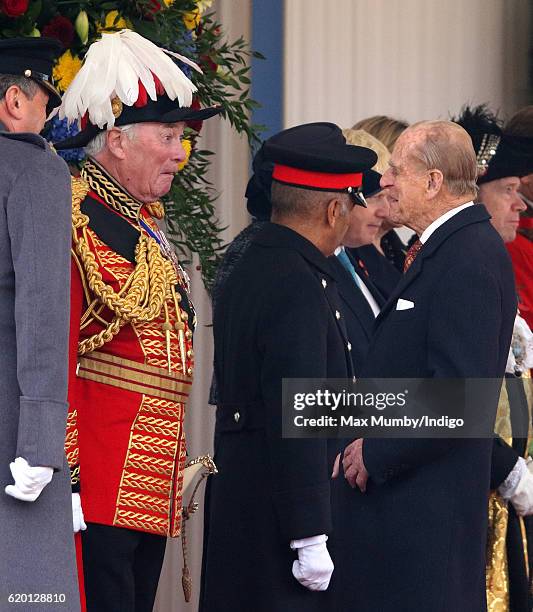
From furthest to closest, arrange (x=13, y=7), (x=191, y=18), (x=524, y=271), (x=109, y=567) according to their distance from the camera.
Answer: (x=524, y=271) < (x=191, y=18) < (x=13, y=7) < (x=109, y=567)

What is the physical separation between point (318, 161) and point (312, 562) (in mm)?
891

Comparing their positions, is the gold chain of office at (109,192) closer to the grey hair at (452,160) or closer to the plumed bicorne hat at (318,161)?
the plumed bicorne hat at (318,161)

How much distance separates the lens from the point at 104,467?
2754mm

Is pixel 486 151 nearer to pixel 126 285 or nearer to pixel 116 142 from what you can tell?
pixel 116 142

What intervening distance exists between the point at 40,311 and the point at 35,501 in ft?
1.05

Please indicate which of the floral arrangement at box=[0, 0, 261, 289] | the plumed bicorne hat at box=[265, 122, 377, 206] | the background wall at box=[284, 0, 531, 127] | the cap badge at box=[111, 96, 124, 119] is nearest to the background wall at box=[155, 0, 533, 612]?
the background wall at box=[284, 0, 531, 127]

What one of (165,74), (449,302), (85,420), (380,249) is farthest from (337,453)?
(380,249)

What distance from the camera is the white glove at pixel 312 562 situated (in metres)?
2.88

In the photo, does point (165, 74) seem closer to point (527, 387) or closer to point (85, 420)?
point (85, 420)

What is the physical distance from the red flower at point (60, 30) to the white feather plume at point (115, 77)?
0.12 meters

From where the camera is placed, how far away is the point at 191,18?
3.28m

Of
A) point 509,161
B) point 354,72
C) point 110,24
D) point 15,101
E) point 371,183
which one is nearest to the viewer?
point 15,101

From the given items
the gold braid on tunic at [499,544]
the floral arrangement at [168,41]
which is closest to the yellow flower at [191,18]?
→ the floral arrangement at [168,41]

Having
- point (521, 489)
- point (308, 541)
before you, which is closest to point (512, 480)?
point (521, 489)
